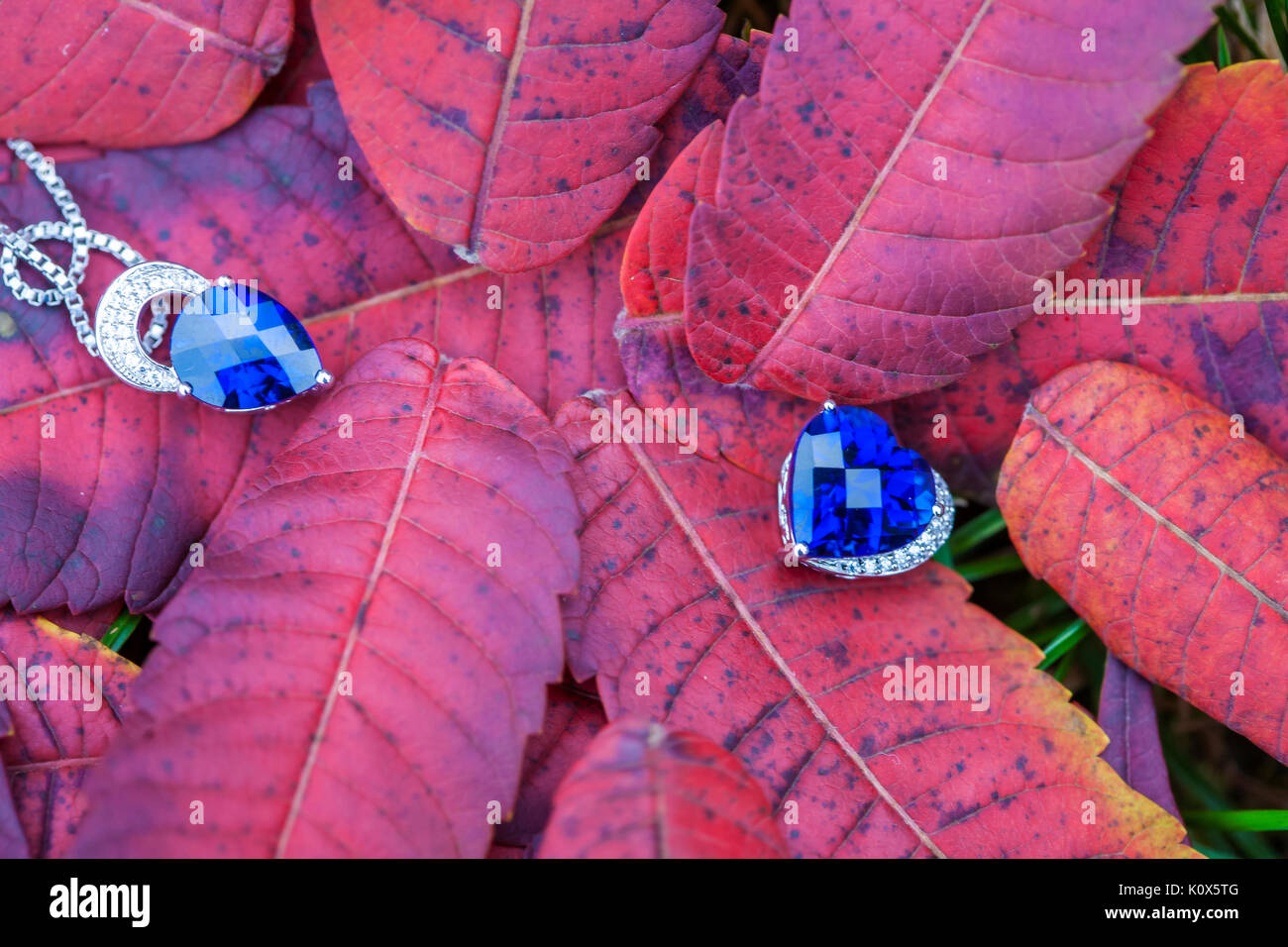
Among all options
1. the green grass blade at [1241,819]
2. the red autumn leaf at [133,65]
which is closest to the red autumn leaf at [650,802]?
the green grass blade at [1241,819]

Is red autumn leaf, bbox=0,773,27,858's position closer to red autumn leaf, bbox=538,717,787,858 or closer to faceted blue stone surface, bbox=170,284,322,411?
faceted blue stone surface, bbox=170,284,322,411

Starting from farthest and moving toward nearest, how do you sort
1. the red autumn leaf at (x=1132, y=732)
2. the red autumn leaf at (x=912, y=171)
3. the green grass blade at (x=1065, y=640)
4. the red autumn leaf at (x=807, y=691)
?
1. the green grass blade at (x=1065, y=640)
2. the red autumn leaf at (x=1132, y=732)
3. the red autumn leaf at (x=807, y=691)
4. the red autumn leaf at (x=912, y=171)

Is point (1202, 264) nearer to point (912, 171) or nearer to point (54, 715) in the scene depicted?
point (912, 171)

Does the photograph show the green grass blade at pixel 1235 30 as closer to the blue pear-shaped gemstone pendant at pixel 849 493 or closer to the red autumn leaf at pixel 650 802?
the blue pear-shaped gemstone pendant at pixel 849 493

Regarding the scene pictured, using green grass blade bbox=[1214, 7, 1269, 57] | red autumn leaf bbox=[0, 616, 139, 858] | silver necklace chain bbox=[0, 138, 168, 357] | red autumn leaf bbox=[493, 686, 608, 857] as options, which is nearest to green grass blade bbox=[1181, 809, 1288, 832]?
red autumn leaf bbox=[493, 686, 608, 857]

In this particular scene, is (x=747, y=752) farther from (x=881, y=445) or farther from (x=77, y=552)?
(x=77, y=552)
